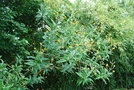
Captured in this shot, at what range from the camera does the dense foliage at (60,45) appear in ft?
10.8

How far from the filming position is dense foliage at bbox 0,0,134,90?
10.8 ft

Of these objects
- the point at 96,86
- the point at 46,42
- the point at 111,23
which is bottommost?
the point at 96,86

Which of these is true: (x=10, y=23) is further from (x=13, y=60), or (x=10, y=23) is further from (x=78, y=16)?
(x=78, y=16)

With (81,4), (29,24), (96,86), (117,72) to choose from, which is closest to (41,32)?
(29,24)

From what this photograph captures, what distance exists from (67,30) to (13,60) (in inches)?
54.0

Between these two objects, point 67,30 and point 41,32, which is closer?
point 67,30

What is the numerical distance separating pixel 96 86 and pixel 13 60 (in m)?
2.60

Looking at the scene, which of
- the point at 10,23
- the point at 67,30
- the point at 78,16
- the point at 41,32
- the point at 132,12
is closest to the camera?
the point at 10,23

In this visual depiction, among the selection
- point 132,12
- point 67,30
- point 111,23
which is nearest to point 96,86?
point 111,23

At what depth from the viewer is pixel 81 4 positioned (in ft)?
17.0

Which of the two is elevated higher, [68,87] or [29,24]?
[29,24]

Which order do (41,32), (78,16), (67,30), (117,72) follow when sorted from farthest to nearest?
1. (117,72)
2. (78,16)
3. (41,32)
4. (67,30)

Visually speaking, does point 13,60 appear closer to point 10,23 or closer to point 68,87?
point 10,23

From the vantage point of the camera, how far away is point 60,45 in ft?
11.7
